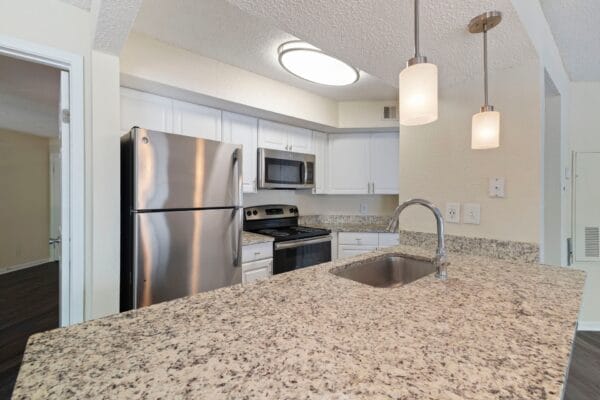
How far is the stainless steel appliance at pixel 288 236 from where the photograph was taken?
260 centimetres

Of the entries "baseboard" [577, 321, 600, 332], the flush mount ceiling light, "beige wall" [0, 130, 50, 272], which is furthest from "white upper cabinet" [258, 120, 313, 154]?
"beige wall" [0, 130, 50, 272]

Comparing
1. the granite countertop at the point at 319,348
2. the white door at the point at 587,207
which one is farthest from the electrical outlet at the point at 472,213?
the white door at the point at 587,207

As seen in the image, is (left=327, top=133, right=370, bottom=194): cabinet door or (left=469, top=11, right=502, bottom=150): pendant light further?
(left=327, top=133, right=370, bottom=194): cabinet door

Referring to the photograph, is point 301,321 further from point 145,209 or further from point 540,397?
point 145,209

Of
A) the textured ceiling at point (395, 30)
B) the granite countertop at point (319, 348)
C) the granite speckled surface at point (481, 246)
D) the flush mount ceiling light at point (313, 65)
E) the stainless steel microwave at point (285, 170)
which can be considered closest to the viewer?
the granite countertop at point (319, 348)

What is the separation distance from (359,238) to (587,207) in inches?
82.5

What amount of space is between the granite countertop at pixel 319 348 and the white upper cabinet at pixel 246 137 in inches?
74.3

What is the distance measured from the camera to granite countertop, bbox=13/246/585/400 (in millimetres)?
463

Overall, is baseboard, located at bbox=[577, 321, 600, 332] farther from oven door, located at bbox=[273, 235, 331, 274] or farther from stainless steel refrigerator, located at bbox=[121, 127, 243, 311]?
stainless steel refrigerator, located at bbox=[121, 127, 243, 311]

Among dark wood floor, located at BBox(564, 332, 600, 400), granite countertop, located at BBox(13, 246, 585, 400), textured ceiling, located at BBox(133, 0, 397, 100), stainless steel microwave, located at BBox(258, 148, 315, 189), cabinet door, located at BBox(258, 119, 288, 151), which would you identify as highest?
textured ceiling, located at BBox(133, 0, 397, 100)

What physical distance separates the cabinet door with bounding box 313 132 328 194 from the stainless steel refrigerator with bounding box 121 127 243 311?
1366 millimetres

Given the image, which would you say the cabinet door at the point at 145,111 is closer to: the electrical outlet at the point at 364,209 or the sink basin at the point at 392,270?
the sink basin at the point at 392,270

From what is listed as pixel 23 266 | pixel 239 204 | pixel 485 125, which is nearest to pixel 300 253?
pixel 239 204

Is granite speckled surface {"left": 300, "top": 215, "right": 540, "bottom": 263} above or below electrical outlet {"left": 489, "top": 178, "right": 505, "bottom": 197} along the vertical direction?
below
